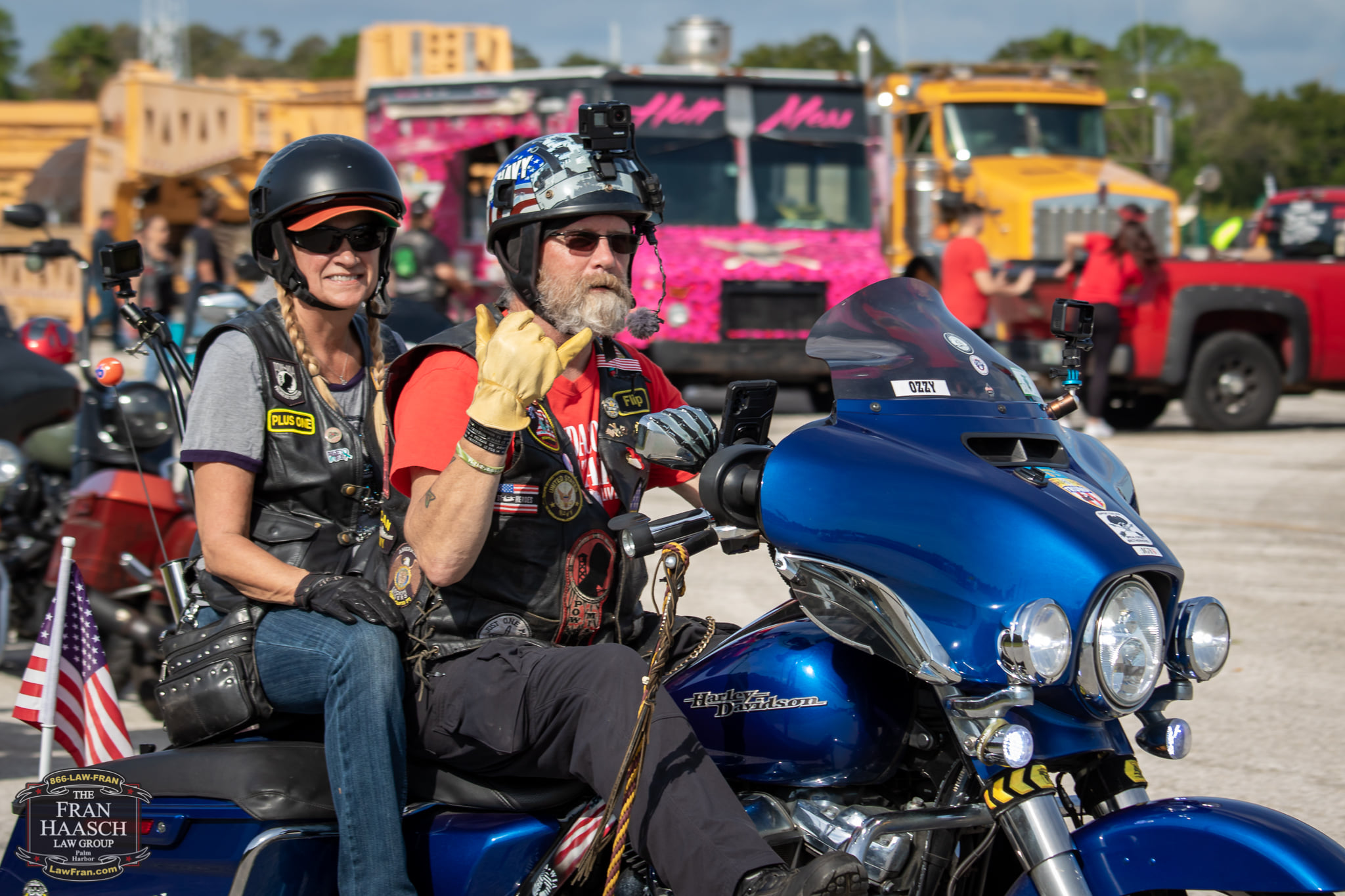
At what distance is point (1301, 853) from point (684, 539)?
3.43 feet

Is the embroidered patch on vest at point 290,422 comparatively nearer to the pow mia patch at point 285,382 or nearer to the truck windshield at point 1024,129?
the pow mia patch at point 285,382

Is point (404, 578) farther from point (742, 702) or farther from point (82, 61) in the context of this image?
point (82, 61)

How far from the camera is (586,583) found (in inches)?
114

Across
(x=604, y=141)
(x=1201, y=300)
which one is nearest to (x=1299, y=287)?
(x=1201, y=300)

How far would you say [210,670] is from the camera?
9.39 feet

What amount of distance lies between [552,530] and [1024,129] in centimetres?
1336

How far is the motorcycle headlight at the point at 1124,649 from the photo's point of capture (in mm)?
2174

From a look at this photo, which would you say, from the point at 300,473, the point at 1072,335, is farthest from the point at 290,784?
the point at 1072,335

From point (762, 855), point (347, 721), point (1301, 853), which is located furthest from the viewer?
point (347, 721)

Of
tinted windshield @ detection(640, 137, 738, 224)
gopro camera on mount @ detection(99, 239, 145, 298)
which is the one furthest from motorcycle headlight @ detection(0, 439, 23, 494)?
tinted windshield @ detection(640, 137, 738, 224)

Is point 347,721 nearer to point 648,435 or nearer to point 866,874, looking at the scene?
point 648,435

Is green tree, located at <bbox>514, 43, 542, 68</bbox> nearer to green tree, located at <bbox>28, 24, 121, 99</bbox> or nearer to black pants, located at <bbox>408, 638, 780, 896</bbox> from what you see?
green tree, located at <bbox>28, 24, 121, 99</bbox>

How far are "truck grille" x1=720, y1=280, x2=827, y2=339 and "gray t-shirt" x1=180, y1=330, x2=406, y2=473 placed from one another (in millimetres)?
9697

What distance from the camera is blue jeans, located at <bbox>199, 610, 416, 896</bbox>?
2666 mm
